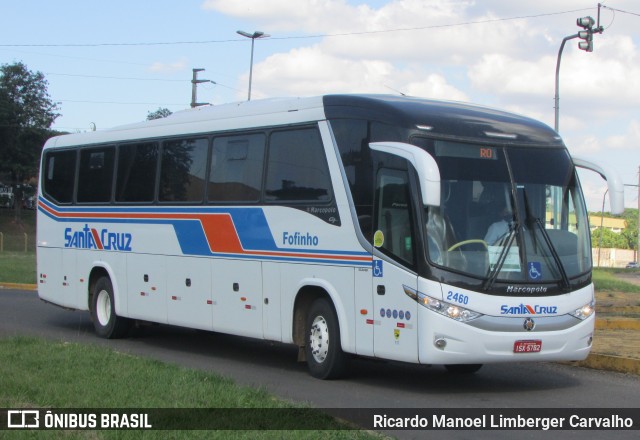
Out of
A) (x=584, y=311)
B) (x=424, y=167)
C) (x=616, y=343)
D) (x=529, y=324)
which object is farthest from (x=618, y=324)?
(x=424, y=167)

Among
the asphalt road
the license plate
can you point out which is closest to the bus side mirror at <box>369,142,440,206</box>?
the license plate

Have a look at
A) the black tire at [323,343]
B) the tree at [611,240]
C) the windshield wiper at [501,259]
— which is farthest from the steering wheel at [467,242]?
the tree at [611,240]

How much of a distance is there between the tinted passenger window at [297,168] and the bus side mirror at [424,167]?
52.6 inches

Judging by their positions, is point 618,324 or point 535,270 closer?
point 535,270

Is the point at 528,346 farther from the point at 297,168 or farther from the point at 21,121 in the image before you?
the point at 21,121

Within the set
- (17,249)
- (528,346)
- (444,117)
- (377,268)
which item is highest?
(444,117)

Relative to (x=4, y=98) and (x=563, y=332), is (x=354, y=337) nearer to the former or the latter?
(x=563, y=332)

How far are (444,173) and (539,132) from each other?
1.61 m

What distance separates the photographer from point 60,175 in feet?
59.6

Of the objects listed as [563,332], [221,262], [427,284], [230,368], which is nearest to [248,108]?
[221,262]

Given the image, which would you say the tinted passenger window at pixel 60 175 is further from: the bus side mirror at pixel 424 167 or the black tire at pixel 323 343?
the bus side mirror at pixel 424 167

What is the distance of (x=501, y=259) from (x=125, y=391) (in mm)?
4259

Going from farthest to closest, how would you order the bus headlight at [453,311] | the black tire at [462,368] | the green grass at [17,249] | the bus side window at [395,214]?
1. the green grass at [17,249]
2. the black tire at [462,368]
3. the bus side window at [395,214]
4. the bus headlight at [453,311]

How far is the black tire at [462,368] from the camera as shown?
1277 centimetres
